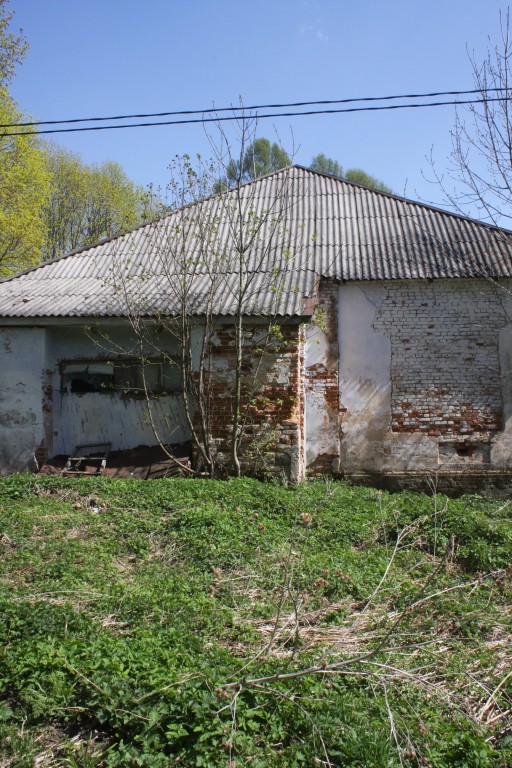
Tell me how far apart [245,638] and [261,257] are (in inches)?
242

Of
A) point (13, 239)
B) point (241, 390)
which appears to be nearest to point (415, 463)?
point (241, 390)

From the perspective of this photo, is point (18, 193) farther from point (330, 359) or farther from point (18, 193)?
point (330, 359)

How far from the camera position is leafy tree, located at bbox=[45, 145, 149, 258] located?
24953 millimetres

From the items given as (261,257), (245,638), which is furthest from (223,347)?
(245,638)

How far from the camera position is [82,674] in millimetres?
3428

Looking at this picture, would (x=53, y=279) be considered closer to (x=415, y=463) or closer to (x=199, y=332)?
(x=199, y=332)

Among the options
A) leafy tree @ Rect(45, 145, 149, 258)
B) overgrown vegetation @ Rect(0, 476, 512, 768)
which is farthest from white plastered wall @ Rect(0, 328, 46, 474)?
leafy tree @ Rect(45, 145, 149, 258)

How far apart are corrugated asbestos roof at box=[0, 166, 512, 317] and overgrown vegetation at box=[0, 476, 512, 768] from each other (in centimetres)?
336

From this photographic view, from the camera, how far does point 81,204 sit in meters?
25.2

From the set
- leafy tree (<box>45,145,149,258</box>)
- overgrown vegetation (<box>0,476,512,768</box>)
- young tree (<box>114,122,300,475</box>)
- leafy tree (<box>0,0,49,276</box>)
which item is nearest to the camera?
overgrown vegetation (<box>0,476,512,768</box>)

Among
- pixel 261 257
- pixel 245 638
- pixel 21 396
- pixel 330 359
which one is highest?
pixel 261 257

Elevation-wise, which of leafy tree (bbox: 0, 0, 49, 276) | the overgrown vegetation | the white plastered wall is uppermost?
leafy tree (bbox: 0, 0, 49, 276)

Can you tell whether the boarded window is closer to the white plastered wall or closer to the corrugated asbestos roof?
the white plastered wall

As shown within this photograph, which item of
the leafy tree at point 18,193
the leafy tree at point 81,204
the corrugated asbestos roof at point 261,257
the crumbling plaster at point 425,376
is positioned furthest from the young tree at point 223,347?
the leafy tree at point 81,204
